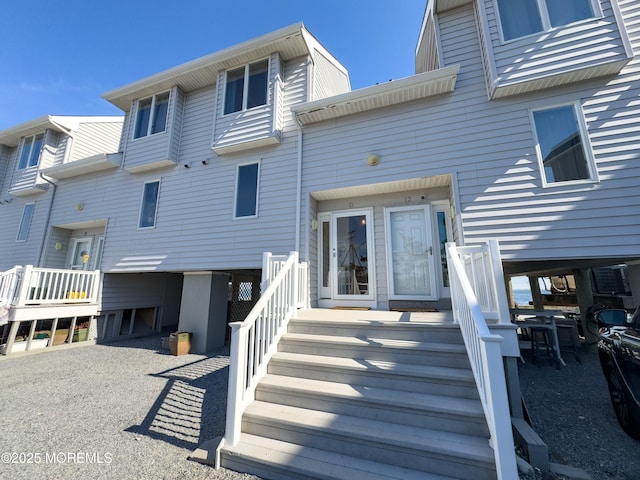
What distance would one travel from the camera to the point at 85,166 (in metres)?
8.20

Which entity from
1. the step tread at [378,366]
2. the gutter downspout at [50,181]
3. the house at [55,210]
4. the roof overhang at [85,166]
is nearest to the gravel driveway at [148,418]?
the step tread at [378,366]

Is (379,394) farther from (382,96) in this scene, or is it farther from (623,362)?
(382,96)

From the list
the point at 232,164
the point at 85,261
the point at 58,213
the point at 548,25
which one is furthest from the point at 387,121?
the point at 58,213

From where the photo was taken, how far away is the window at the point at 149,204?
7367 mm

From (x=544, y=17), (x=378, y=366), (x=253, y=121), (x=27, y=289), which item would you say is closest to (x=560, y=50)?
(x=544, y=17)

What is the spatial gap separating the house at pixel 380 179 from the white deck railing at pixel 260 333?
0.03 m

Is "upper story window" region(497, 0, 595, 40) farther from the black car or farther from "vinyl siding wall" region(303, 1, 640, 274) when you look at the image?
the black car

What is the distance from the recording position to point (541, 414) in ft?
10.9

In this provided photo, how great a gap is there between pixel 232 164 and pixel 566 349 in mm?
8697

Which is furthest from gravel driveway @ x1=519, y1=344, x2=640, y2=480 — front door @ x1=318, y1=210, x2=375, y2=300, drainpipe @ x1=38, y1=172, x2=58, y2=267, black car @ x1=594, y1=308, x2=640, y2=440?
drainpipe @ x1=38, y1=172, x2=58, y2=267

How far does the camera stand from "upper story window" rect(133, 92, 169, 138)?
7652mm

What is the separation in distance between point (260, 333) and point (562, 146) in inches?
222

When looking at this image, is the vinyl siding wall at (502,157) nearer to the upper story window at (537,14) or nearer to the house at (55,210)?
the upper story window at (537,14)

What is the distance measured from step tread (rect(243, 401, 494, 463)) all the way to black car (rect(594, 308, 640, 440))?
1.73 metres
